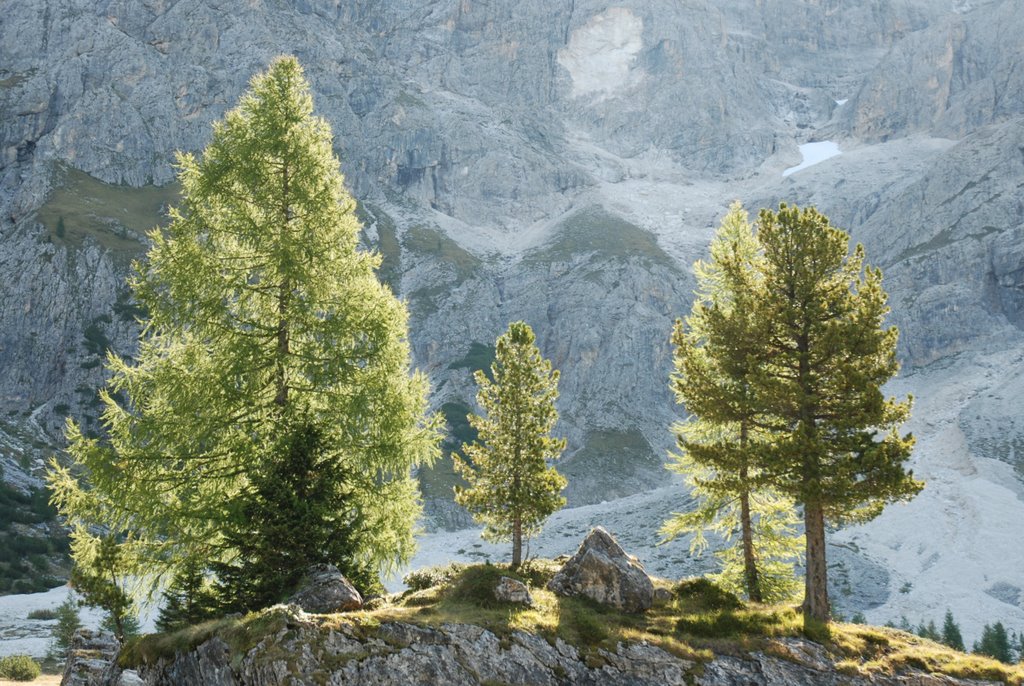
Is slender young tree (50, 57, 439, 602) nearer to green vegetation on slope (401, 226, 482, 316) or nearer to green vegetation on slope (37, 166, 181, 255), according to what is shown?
green vegetation on slope (37, 166, 181, 255)

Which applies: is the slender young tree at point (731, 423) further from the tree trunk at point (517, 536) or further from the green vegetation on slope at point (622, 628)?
the tree trunk at point (517, 536)

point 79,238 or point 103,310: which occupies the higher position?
point 79,238

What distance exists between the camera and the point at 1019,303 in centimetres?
15538

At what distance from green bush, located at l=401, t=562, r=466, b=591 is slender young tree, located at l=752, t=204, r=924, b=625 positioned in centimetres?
747

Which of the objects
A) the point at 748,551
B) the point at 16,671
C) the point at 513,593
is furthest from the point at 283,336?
the point at 16,671

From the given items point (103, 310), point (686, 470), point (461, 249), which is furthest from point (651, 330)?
point (686, 470)

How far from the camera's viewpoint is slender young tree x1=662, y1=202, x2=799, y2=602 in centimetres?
1780

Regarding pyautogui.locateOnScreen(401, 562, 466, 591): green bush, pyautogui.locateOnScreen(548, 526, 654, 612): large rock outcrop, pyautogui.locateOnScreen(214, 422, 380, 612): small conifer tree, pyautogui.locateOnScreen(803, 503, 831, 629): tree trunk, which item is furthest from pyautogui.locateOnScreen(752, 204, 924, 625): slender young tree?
pyautogui.locateOnScreen(214, 422, 380, 612): small conifer tree

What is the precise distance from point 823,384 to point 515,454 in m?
8.13

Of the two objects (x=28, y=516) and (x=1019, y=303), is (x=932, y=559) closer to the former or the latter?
(x=1019, y=303)

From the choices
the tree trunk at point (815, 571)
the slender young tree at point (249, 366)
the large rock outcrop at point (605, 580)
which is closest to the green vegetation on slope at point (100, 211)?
the slender young tree at point (249, 366)

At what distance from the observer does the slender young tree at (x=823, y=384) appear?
52.1ft

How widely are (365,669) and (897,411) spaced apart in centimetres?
1265

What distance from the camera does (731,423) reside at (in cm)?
2219
